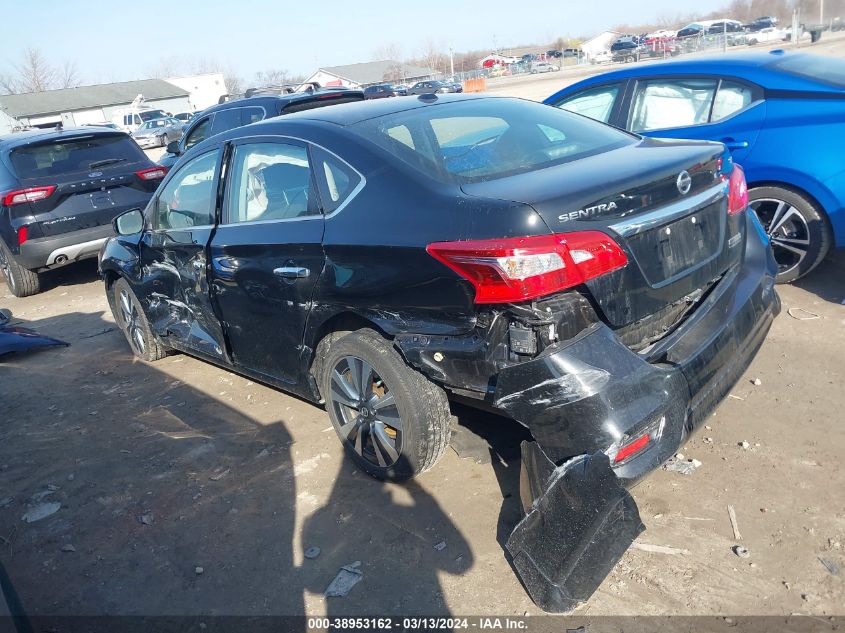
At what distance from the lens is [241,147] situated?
12.6 feet

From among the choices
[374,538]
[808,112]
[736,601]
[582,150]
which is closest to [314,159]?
[582,150]

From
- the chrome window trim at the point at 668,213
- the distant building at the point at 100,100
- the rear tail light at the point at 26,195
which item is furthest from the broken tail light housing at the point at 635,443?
the distant building at the point at 100,100

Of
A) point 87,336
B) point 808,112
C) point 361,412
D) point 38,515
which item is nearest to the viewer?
point 361,412

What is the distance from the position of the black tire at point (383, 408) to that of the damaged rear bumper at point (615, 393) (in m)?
0.57

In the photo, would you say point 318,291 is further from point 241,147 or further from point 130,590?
point 130,590

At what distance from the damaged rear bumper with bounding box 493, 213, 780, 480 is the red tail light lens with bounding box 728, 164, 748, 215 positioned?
72 cm

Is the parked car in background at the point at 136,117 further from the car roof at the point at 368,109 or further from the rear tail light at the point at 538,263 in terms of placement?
the rear tail light at the point at 538,263

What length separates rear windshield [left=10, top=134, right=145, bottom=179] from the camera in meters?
7.51

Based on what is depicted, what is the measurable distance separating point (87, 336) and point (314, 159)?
4.29 metres

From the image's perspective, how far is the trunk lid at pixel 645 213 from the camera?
2449 millimetres

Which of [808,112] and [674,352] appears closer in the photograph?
[674,352]

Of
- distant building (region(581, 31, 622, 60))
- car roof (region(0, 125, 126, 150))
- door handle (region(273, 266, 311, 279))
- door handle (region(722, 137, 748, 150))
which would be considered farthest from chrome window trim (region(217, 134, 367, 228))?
distant building (region(581, 31, 622, 60))

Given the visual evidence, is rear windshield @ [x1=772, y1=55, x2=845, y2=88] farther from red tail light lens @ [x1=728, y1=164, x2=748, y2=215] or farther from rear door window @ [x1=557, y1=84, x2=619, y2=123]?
red tail light lens @ [x1=728, y1=164, x2=748, y2=215]

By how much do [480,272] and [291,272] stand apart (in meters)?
1.26
